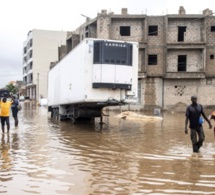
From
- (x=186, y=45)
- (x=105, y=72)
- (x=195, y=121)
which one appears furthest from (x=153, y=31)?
(x=195, y=121)

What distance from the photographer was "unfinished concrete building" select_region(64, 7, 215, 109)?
39438 millimetres

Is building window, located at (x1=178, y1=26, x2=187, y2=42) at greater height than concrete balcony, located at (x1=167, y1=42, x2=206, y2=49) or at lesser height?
greater

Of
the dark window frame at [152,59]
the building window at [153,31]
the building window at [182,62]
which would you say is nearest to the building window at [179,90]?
the building window at [182,62]

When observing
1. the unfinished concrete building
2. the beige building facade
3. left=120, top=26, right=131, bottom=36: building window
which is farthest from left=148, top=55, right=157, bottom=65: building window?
the beige building facade

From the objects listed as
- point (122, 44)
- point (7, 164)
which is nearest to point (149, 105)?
point (122, 44)

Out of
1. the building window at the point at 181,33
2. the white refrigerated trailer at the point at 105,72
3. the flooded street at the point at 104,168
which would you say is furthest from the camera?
the building window at the point at 181,33

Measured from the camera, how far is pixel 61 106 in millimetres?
22969

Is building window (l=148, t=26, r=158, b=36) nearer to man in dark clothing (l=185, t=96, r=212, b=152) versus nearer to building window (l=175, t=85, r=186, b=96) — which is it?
building window (l=175, t=85, r=186, b=96)

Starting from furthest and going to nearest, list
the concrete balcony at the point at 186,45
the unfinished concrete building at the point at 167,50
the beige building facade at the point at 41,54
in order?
the beige building facade at the point at 41,54
the unfinished concrete building at the point at 167,50
the concrete balcony at the point at 186,45

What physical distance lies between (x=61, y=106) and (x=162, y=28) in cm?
2096

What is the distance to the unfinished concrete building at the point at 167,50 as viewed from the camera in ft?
129

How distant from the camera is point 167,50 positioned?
4003 centimetres

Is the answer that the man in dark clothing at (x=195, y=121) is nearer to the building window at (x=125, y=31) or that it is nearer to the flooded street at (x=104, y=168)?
the flooded street at (x=104, y=168)

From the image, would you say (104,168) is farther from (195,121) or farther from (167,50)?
(167,50)
